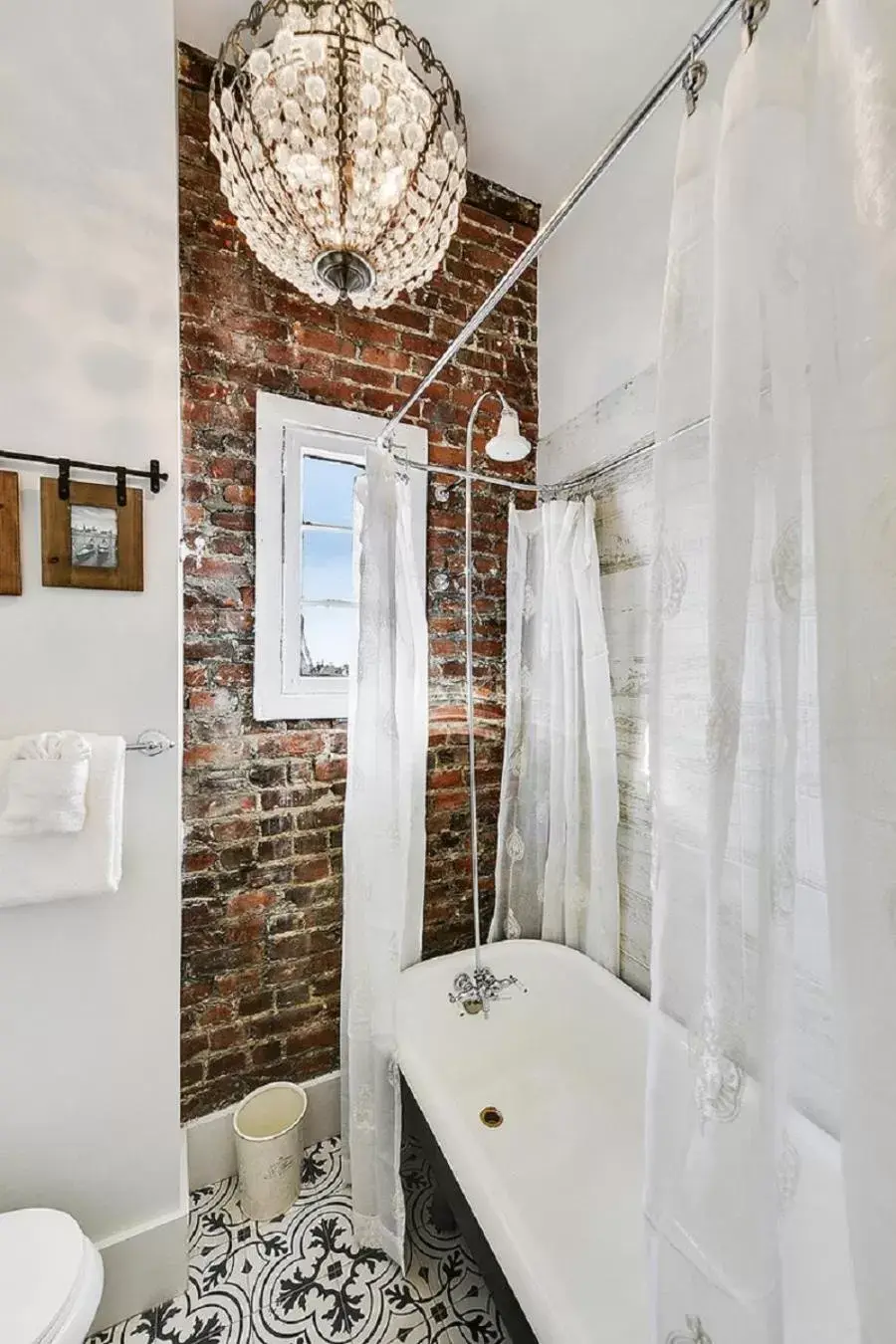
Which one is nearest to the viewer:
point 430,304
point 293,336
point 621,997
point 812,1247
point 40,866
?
point 812,1247

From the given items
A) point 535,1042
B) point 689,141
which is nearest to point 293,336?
point 689,141

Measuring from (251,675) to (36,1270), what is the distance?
1.26 m

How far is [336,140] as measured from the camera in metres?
0.89

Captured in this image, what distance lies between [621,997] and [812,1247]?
0.79 meters

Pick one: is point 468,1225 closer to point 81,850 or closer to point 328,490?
point 81,850

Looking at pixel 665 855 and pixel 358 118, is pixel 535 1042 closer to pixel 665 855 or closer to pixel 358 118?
pixel 665 855

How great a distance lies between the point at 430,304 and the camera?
1.93 meters

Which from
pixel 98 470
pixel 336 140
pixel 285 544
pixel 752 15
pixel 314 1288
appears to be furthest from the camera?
pixel 285 544

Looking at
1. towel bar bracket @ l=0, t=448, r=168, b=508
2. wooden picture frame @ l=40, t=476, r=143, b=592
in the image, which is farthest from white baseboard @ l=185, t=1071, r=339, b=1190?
towel bar bracket @ l=0, t=448, r=168, b=508

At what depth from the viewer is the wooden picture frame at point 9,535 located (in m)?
1.14

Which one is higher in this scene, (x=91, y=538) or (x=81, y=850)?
(x=91, y=538)

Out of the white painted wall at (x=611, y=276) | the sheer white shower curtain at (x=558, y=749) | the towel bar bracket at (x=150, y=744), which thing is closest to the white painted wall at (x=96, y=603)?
the towel bar bracket at (x=150, y=744)

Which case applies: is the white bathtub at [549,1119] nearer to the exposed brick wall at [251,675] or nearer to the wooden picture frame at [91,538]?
the exposed brick wall at [251,675]

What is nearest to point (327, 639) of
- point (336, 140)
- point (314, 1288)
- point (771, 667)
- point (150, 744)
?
point (150, 744)
